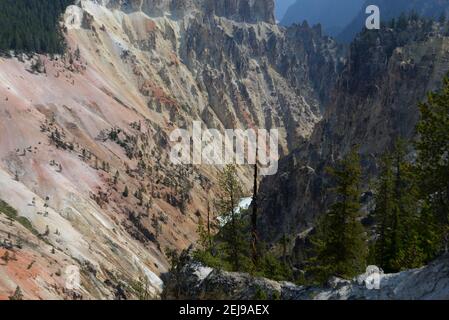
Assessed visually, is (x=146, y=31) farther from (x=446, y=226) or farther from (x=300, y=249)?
(x=446, y=226)

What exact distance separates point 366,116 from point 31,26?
3122 inches

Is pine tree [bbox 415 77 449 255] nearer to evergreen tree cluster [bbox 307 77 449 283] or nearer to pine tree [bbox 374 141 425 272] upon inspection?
evergreen tree cluster [bbox 307 77 449 283]

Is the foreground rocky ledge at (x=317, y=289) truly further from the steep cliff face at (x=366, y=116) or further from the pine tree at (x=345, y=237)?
the steep cliff face at (x=366, y=116)

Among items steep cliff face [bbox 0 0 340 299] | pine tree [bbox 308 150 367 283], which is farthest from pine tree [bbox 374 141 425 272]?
steep cliff face [bbox 0 0 340 299]

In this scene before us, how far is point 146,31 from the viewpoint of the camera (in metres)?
179

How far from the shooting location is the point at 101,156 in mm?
100312

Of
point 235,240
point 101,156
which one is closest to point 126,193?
point 101,156

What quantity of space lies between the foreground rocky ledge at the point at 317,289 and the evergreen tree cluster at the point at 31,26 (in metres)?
94.9

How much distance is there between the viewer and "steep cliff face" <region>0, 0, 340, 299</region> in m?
61.5

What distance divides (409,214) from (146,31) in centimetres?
15469

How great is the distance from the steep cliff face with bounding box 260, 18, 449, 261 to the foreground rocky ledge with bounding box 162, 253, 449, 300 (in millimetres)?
60550

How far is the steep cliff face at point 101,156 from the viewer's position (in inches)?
2420

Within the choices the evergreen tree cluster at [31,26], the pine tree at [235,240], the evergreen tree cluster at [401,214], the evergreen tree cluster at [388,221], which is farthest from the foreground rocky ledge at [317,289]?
the evergreen tree cluster at [31,26]
